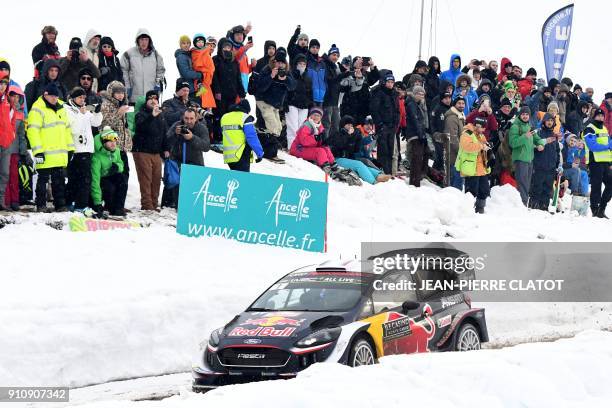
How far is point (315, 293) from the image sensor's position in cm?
1263

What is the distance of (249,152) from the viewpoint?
19125mm

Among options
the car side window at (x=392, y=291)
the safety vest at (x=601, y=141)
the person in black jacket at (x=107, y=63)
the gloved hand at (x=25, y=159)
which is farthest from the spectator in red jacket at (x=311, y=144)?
the car side window at (x=392, y=291)

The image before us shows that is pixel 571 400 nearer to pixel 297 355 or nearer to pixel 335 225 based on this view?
pixel 297 355

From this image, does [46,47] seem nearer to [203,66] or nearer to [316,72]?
[203,66]

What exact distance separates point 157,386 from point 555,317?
25.5ft

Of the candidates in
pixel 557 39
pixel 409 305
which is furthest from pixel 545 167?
pixel 409 305

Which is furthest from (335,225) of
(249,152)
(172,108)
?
(172,108)

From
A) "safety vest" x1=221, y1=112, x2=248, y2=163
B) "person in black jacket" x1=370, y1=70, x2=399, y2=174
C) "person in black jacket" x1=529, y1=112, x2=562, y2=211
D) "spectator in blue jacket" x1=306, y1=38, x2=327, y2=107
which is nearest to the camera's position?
"safety vest" x1=221, y1=112, x2=248, y2=163

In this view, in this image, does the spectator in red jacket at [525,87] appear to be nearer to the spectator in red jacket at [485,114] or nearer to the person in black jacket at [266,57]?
the spectator in red jacket at [485,114]

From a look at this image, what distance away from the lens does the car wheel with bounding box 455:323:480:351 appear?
13.1 meters

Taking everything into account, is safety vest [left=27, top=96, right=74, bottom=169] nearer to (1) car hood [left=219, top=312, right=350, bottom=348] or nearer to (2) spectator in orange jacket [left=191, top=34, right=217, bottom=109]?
(2) spectator in orange jacket [left=191, top=34, right=217, bottom=109]

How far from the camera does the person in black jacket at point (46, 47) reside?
18891mm

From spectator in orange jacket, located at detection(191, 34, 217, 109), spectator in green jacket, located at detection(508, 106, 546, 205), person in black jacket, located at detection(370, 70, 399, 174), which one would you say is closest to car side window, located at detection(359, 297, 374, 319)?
spectator in orange jacket, located at detection(191, 34, 217, 109)

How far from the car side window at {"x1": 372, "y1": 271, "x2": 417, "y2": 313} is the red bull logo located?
40.0 inches
